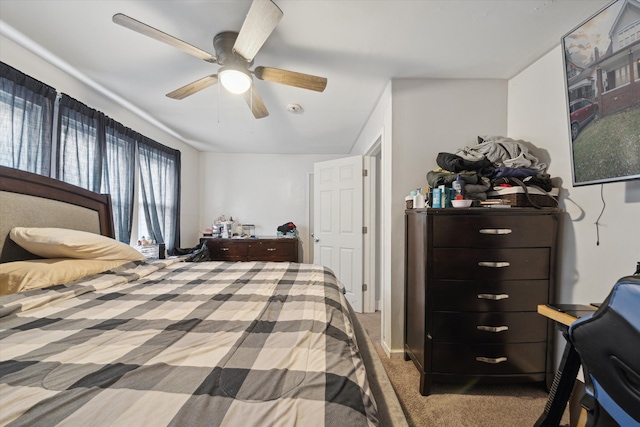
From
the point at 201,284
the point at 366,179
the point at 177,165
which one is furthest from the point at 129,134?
the point at 366,179

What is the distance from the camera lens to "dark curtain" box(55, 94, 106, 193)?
1.85m

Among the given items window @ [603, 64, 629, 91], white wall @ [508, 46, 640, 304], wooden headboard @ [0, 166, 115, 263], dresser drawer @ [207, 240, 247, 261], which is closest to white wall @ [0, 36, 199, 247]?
dresser drawer @ [207, 240, 247, 261]

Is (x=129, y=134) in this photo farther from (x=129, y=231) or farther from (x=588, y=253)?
(x=588, y=253)

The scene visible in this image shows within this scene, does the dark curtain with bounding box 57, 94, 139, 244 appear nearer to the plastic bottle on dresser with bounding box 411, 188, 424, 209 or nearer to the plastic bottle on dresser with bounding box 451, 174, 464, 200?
the plastic bottle on dresser with bounding box 411, 188, 424, 209

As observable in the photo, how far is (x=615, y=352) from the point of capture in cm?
55

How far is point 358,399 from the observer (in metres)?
0.53

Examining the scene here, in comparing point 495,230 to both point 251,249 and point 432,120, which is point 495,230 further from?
point 251,249

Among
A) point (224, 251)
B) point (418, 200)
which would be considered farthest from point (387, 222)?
point (224, 251)

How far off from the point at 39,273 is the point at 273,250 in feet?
8.43

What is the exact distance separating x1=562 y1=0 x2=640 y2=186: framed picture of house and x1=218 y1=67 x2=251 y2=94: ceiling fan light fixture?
67.8 inches

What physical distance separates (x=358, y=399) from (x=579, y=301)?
5.72ft

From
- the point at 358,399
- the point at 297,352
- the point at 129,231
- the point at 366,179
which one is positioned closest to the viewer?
the point at 358,399

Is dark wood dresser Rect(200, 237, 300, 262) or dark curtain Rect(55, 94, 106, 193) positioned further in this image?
dark wood dresser Rect(200, 237, 300, 262)

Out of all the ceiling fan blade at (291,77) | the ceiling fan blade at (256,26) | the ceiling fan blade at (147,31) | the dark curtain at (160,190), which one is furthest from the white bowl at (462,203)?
the dark curtain at (160,190)
